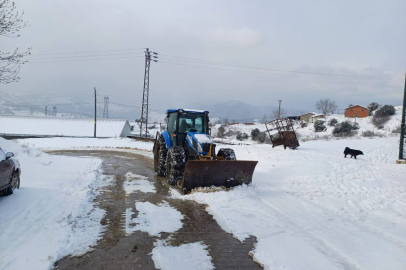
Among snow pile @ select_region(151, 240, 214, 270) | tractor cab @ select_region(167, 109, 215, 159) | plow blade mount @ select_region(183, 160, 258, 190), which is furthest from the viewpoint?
tractor cab @ select_region(167, 109, 215, 159)

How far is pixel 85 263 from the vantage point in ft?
12.9

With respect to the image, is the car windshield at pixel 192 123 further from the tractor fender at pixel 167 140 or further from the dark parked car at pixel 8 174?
the dark parked car at pixel 8 174

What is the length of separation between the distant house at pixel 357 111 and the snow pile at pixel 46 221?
176 feet

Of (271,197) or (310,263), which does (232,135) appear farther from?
(310,263)

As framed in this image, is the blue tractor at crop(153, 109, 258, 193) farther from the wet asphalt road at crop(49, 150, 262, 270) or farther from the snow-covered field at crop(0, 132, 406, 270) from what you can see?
the wet asphalt road at crop(49, 150, 262, 270)

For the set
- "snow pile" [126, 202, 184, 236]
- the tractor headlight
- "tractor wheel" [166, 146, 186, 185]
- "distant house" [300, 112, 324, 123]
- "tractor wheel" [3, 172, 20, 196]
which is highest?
"distant house" [300, 112, 324, 123]

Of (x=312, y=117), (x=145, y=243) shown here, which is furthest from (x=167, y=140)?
(x=312, y=117)

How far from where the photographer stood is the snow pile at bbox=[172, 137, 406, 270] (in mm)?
4293

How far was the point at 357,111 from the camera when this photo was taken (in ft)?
177

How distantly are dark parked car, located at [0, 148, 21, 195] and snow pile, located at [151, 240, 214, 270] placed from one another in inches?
155

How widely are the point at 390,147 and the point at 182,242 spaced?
17765mm

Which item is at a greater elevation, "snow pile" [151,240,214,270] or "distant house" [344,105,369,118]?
"distant house" [344,105,369,118]

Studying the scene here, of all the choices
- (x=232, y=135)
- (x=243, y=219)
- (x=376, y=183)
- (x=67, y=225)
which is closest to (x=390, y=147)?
(x=376, y=183)

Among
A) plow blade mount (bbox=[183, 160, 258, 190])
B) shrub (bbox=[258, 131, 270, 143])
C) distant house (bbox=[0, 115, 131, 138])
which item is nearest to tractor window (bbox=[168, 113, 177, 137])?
plow blade mount (bbox=[183, 160, 258, 190])
